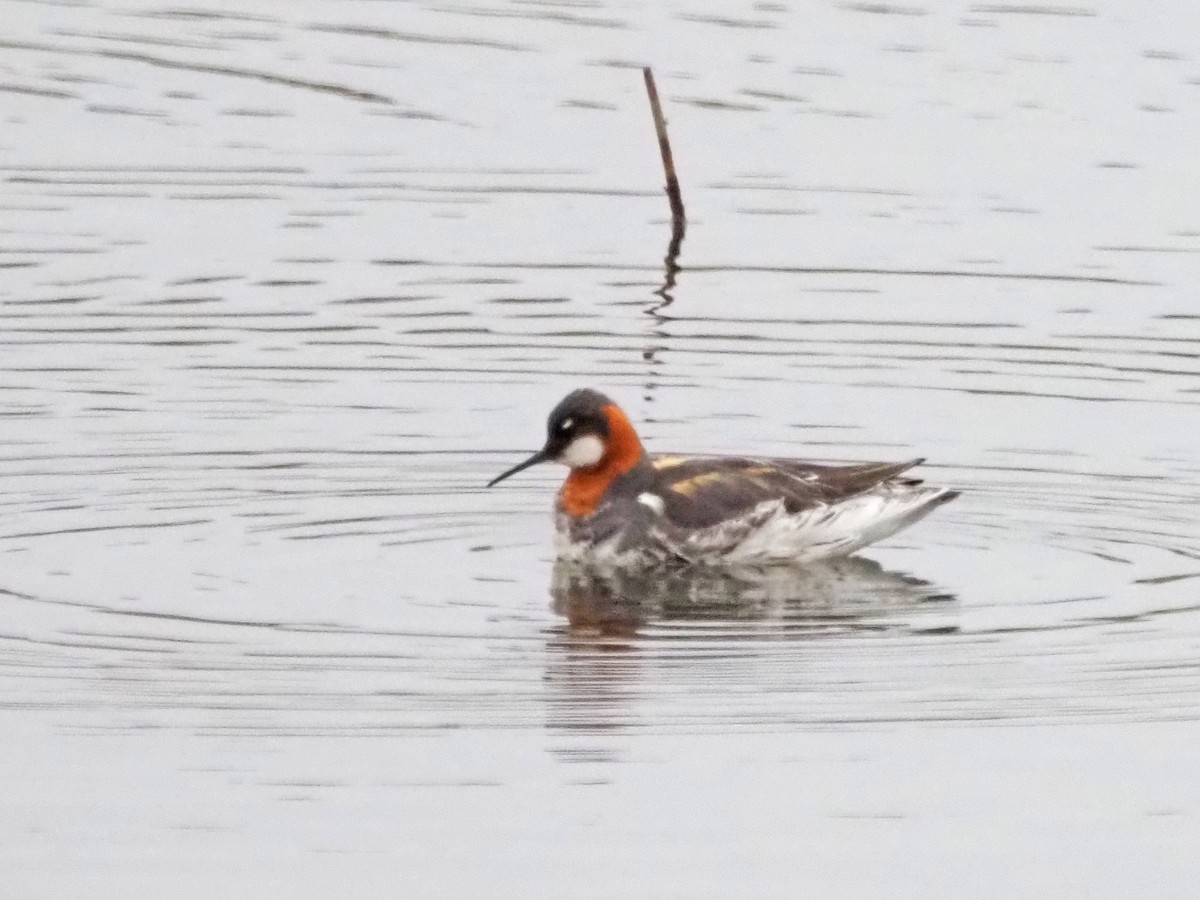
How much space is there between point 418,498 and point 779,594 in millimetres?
2066

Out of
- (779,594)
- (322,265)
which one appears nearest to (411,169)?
(322,265)

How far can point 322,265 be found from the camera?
19.9 m

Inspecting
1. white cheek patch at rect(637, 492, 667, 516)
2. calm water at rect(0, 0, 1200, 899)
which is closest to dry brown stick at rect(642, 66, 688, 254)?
calm water at rect(0, 0, 1200, 899)

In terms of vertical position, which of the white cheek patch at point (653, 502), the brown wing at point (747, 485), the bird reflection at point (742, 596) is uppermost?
the brown wing at point (747, 485)

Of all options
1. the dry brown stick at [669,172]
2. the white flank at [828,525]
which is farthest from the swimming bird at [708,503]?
the dry brown stick at [669,172]

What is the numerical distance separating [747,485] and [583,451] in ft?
2.65

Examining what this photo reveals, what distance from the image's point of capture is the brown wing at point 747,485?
1481 cm

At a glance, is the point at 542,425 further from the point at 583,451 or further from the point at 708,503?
the point at 708,503

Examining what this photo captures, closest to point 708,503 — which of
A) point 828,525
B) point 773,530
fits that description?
point 773,530

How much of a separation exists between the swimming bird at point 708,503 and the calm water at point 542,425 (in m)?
0.21

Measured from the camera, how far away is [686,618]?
538 inches

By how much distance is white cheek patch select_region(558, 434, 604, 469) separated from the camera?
14.9 metres

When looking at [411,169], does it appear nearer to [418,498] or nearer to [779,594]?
[418,498]

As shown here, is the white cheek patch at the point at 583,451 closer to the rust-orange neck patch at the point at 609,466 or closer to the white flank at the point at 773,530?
the rust-orange neck patch at the point at 609,466
